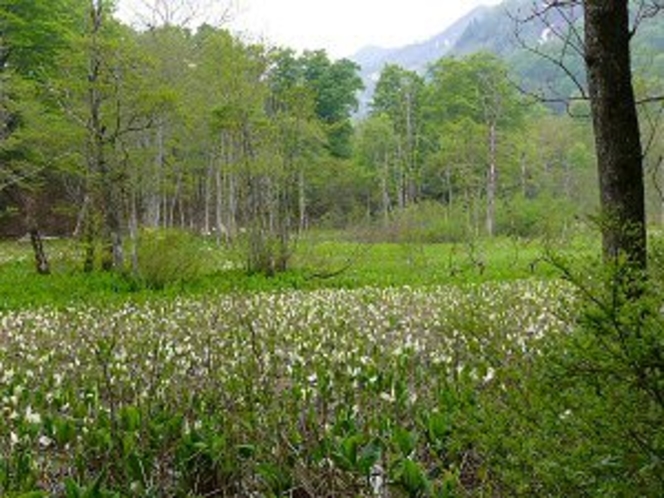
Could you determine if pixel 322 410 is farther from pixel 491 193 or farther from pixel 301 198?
pixel 491 193

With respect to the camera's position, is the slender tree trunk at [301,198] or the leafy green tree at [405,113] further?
the leafy green tree at [405,113]

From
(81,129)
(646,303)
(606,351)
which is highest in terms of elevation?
(81,129)

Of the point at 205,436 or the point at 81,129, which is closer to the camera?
the point at 205,436

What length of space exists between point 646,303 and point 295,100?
49.9 ft

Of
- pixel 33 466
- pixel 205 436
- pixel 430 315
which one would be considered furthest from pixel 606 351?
pixel 430 315

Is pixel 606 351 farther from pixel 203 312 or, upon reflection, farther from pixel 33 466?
pixel 203 312

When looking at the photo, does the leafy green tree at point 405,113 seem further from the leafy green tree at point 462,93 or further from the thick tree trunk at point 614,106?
the thick tree trunk at point 614,106

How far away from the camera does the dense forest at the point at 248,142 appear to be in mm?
16828

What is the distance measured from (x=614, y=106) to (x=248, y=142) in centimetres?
1366

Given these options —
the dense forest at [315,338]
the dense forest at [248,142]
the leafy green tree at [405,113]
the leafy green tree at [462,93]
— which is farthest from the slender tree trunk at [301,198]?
the leafy green tree at [462,93]

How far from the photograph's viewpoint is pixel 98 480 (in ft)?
10.00

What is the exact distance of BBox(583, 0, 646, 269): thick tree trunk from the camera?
377cm

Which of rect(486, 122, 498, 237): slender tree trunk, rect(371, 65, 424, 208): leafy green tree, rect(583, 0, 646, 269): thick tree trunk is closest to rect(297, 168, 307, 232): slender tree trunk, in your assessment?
rect(486, 122, 498, 237): slender tree trunk

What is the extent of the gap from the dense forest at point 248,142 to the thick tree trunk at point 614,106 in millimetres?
178
